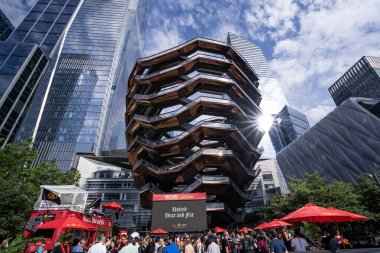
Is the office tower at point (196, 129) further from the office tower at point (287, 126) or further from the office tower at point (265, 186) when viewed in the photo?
the office tower at point (287, 126)

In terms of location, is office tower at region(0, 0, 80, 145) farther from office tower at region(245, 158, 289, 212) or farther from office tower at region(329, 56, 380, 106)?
office tower at region(329, 56, 380, 106)

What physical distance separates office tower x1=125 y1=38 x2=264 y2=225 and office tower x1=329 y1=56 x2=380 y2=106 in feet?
277

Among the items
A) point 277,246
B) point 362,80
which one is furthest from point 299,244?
point 362,80

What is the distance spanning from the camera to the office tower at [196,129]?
110 feet

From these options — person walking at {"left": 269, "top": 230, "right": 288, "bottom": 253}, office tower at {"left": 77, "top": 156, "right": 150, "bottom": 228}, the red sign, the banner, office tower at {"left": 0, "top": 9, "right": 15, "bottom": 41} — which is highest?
office tower at {"left": 0, "top": 9, "right": 15, "bottom": 41}

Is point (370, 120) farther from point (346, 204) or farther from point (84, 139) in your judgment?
point (84, 139)

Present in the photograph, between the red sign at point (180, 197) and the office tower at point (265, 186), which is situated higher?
the office tower at point (265, 186)

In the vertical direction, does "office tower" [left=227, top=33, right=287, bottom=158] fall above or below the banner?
above

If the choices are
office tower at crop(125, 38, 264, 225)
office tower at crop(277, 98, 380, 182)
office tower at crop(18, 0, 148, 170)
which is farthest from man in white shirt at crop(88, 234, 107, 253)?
office tower at crop(18, 0, 148, 170)

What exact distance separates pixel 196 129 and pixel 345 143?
3328 cm

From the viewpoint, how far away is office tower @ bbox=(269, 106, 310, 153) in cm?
14162

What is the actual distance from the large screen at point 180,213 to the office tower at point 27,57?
270 ft

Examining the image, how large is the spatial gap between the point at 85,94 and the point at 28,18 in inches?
2517

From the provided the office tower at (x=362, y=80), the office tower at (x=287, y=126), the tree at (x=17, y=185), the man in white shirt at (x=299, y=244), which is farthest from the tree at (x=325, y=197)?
the office tower at (x=287, y=126)
